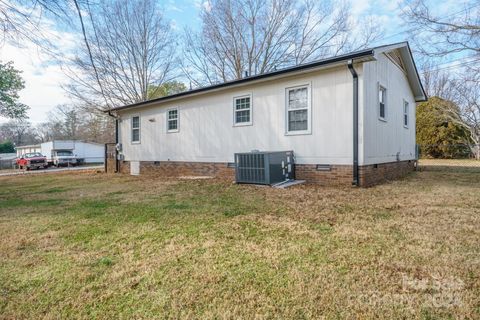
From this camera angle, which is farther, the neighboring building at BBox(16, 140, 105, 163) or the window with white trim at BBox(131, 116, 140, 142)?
the neighboring building at BBox(16, 140, 105, 163)

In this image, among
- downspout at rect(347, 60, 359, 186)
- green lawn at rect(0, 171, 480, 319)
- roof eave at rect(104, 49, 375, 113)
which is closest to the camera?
green lawn at rect(0, 171, 480, 319)

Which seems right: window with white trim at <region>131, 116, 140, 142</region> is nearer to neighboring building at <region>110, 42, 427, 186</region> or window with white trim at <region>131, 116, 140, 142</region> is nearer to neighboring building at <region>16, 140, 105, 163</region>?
neighboring building at <region>110, 42, 427, 186</region>

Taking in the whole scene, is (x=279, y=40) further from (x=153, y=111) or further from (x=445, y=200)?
(x=445, y=200)

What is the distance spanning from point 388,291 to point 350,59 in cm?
595

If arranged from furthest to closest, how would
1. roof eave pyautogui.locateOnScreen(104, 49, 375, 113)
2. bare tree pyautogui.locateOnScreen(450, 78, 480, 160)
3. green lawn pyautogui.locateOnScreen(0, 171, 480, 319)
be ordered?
bare tree pyautogui.locateOnScreen(450, 78, 480, 160)
roof eave pyautogui.locateOnScreen(104, 49, 375, 113)
green lawn pyautogui.locateOnScreen(0, 171, 480, 319)

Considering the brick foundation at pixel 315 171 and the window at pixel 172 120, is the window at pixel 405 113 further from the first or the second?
the window at pixel 172 120

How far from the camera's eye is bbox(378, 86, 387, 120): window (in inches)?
322

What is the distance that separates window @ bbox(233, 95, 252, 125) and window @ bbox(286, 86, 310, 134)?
54.9 inches

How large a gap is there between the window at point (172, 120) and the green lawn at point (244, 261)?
6.78 meters

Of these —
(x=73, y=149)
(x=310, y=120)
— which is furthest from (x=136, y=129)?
(x=73, y=149)

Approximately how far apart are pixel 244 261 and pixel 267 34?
19773 mm

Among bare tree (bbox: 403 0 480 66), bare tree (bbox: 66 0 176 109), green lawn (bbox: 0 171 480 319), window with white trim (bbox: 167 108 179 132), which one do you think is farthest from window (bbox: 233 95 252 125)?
bare tree (bbox: 66 0 176 109)

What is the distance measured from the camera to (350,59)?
6.76 m

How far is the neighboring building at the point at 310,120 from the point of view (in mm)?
7160
